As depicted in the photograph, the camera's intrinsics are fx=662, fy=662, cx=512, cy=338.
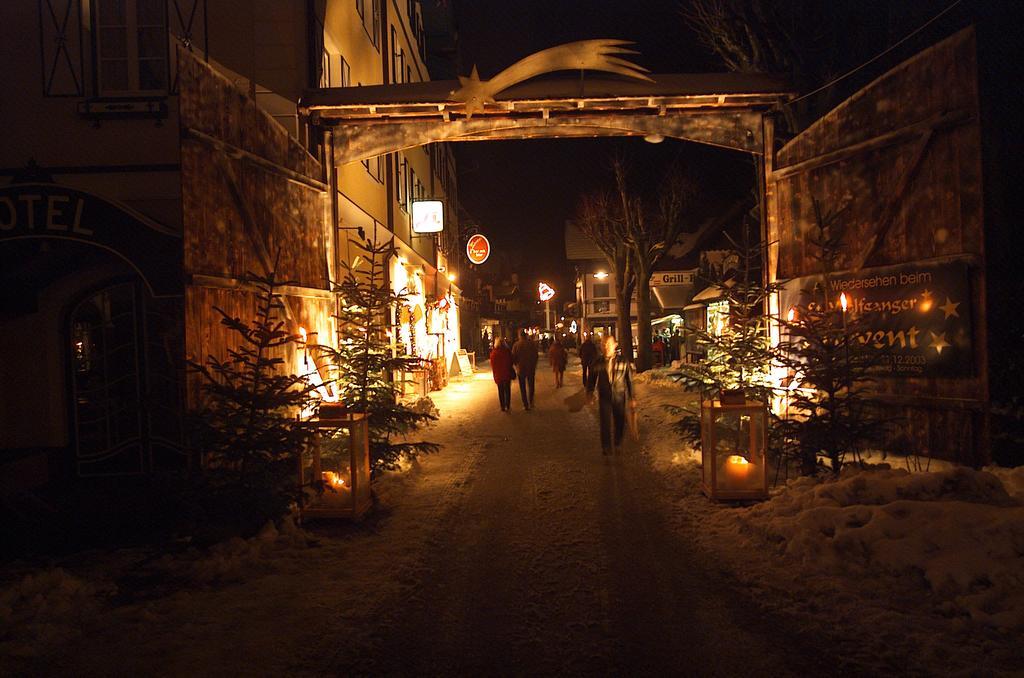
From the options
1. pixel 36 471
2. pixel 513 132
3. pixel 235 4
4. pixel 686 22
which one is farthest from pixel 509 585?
pixel 686 22

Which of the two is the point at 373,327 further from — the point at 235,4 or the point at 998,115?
the point at 998,115

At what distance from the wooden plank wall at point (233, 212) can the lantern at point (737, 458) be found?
17.8 feet

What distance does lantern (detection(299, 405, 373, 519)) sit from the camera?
280 inches

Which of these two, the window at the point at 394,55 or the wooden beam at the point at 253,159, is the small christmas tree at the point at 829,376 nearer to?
the wooden beam at the point at 253,159

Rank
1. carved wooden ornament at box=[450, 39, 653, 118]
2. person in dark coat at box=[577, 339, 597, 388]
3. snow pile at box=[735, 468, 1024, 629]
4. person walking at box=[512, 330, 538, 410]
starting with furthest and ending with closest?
person in dark coat at box=[577, 339, 597, 388]
person walking at box=[512, 330, 538, 410]
carved wooden ornament at box=[450, 39, 653, 118]
snow pile at box=[735, 468, 1024, 629]

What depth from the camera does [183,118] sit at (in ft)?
21.4

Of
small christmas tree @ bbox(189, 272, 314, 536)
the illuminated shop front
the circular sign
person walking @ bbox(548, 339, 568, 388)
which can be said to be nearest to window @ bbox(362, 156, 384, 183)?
the illuminated shop front

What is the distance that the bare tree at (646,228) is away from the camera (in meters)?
25.5

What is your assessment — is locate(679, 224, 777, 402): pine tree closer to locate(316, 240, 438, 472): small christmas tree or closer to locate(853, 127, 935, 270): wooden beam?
locate(853, 127, 935, 270): wooden beam

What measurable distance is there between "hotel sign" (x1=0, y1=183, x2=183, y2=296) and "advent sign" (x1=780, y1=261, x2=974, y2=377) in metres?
7.64

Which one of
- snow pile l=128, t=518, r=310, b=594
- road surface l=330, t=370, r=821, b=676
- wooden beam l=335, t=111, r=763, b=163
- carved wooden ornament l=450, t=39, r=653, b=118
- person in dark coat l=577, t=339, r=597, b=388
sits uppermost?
carved wooden ornament l=450, t=39, r=653, b=118

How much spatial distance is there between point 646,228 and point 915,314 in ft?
63.9

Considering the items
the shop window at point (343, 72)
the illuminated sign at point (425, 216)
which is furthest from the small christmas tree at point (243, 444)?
the illuminated sign at point (425, 216)

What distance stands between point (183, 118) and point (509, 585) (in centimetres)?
539
